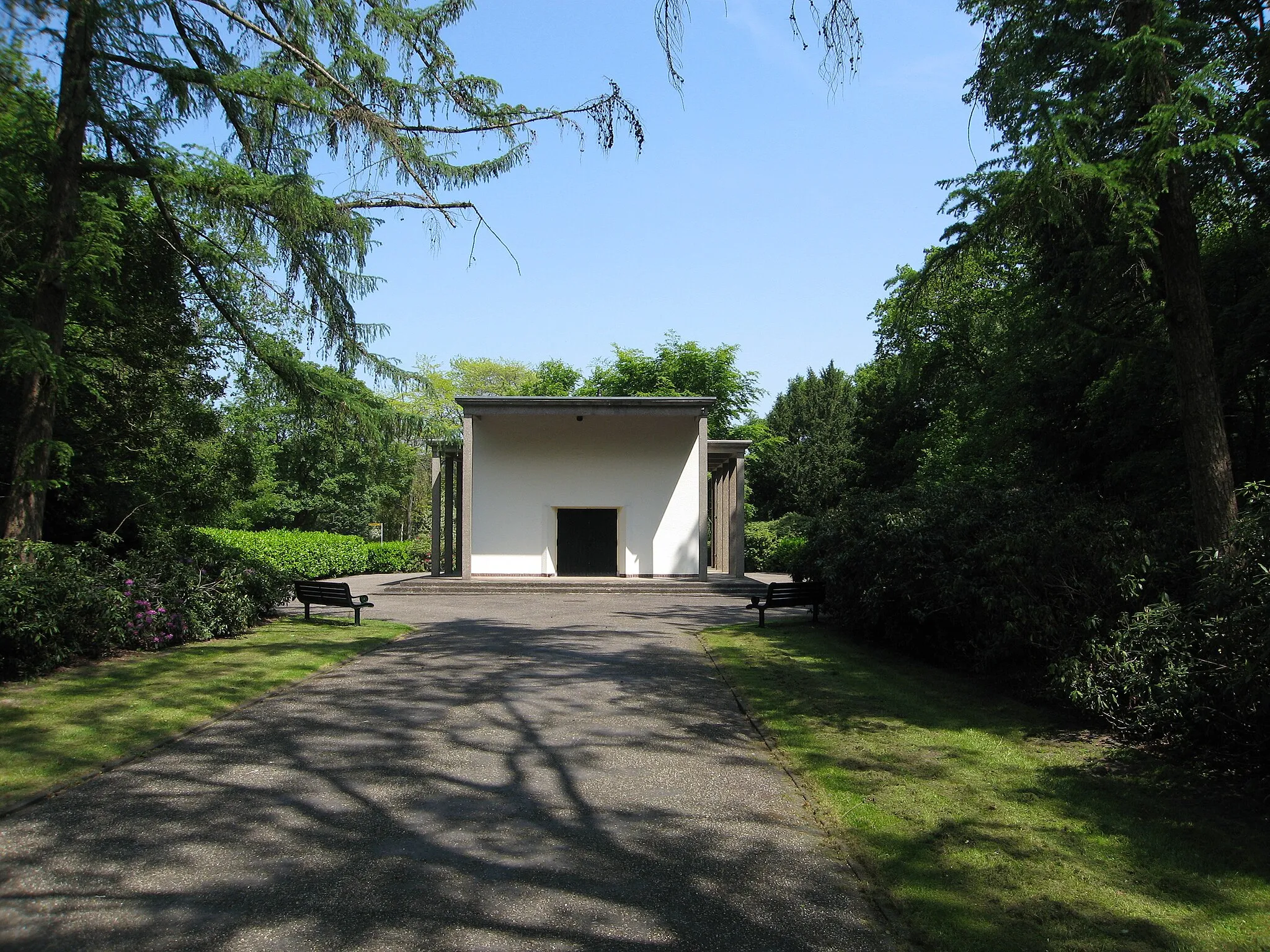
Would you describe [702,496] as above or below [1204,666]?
above

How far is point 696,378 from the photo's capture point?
45125 mm

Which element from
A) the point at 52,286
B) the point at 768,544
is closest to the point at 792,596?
the point at 52,286

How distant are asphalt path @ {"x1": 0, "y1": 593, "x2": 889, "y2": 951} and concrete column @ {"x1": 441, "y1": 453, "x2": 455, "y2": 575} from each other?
18.6 metres

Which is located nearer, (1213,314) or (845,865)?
(845,865)

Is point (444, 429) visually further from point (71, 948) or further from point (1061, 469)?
point (71, 948)

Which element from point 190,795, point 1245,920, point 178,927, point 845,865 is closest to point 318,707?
point 190,795

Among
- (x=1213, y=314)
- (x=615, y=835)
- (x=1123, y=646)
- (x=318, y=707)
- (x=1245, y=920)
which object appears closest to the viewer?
(x=1245, y=920)

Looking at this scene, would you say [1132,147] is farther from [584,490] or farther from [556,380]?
[556,380]

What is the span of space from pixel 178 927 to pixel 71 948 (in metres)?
0.35

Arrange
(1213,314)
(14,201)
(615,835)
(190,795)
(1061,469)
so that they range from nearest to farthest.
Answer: (615,835) → (190,795) → (14,201) → (1213,314) → (1061,469)

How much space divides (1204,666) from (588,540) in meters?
20.9

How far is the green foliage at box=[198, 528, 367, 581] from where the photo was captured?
24.7 metres

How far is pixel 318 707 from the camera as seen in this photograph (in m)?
7.59

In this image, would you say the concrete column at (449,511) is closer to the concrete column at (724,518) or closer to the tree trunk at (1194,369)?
the concrete column at (724,518)
